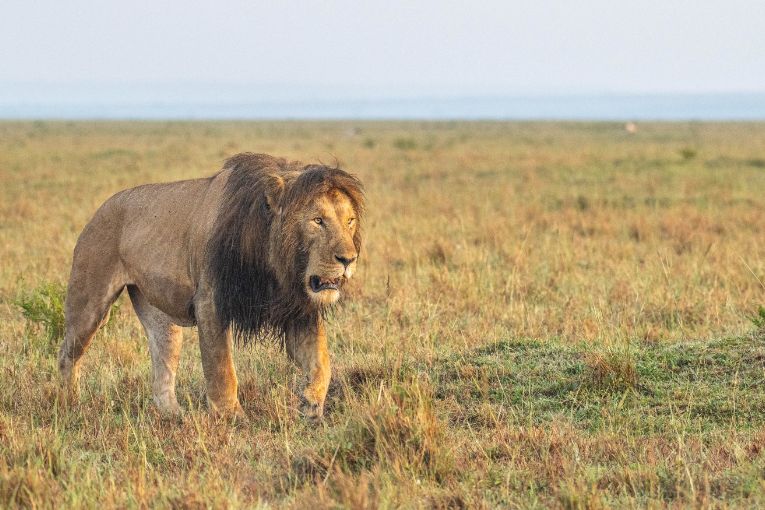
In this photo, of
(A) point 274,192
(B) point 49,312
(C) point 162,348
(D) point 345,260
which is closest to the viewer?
(D) point 345,260

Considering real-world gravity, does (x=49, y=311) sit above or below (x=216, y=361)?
below

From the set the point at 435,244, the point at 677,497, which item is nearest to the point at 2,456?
the point at 677,497

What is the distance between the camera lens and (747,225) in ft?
47.1

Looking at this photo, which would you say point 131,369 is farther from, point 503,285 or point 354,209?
point 503,285

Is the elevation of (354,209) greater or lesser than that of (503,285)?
greater

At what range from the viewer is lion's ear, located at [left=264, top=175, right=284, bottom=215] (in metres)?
5.16

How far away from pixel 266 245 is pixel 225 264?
26 centimetres

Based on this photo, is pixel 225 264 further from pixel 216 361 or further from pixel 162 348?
pixel 162 348

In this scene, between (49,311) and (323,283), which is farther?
(49,311)

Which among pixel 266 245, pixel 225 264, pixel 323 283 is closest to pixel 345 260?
pixel 323 283

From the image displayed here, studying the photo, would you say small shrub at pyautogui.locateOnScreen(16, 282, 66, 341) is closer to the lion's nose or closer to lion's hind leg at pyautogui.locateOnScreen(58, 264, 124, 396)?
lion's hind leg at pyautogui.locateOnScreen(58, 264, 124, 396)

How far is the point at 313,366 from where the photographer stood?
5.53m

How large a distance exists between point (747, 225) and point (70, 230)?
31.9 feet

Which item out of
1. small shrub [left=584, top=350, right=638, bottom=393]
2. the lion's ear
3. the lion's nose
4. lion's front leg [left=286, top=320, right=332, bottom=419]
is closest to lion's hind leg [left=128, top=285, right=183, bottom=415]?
lion's front leg [left=286, top=320, right=332, bottom=419]
